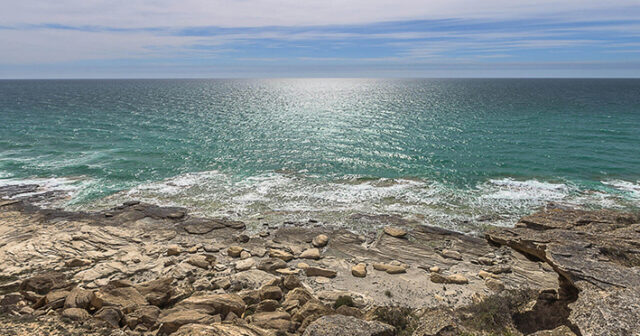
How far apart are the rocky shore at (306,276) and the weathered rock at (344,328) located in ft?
0.21

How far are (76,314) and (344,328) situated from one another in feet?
38.5

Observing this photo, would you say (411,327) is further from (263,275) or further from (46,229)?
(46,229)

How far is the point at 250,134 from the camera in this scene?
216ft

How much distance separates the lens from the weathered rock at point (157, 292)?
17.3 m

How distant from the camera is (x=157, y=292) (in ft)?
58.7

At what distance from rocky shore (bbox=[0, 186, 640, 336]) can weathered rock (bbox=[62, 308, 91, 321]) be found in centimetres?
6

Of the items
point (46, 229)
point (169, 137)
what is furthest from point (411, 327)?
point (169, 137)

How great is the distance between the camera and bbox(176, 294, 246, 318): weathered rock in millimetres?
15938

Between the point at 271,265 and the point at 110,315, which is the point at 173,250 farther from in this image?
the point at 110,315

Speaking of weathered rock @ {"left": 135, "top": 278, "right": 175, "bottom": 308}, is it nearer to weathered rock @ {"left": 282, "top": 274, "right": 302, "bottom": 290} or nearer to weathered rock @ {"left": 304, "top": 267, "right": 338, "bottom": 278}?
weathered rock @ {"left": 282, "top": 274, "right": 302, "bottom": 290}

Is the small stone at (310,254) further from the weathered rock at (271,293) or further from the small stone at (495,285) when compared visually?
the small stone at (495,285)

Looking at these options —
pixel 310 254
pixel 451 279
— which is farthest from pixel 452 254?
pixel 310 254

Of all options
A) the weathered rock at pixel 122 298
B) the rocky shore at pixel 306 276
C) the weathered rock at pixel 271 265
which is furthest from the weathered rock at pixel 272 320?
the weathered rock at pixel 271 265

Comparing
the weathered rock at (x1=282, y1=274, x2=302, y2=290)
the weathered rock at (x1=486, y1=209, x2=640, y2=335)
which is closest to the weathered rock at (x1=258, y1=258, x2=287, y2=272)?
the weathered rock at (x1=282, y1=274, x2=302, y2=290)
